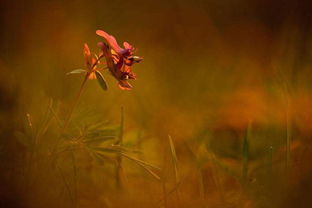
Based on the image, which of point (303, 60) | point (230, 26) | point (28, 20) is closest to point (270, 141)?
point (303, 60)

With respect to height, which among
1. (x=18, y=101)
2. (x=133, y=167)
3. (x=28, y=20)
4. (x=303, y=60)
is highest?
(x=28, y=20)

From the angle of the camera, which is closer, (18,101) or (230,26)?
(18,101)

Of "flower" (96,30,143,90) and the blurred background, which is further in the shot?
the blurred background

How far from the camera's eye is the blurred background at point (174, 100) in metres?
0.93

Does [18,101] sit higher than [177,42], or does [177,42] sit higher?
[177,42]

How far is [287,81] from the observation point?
1.10 m

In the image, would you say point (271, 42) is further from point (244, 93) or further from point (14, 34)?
point (14, 34)

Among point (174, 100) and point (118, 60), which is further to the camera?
point (174, 100)

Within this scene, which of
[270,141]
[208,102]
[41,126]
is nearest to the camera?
[41,126]

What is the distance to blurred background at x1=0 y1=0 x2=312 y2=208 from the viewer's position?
0.93 m

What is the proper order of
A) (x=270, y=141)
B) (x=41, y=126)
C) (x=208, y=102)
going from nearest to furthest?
(x=41, y=126) < (x=270, y=141) < (x=208, y=102)

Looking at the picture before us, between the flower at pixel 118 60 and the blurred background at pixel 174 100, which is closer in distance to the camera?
the flower at pixel 118 60

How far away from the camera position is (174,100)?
1156mm

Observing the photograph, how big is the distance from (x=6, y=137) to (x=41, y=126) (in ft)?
0.43
